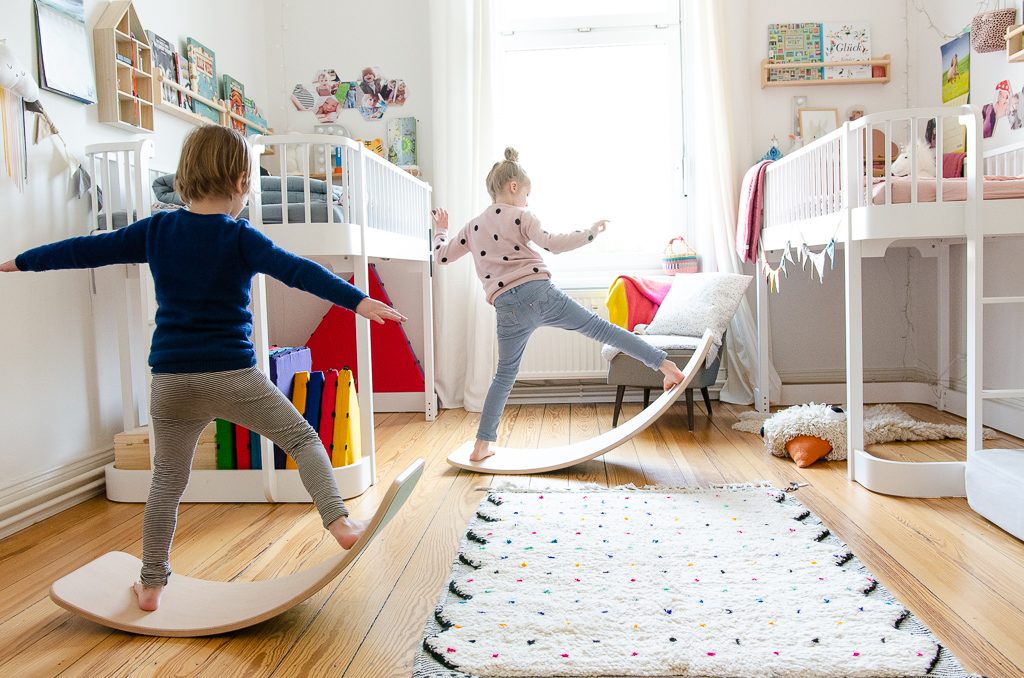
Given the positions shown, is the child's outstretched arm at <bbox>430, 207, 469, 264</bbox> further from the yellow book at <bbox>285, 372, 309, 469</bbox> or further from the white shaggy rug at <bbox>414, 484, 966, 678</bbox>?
the white shaggy rug at <bbox>414, 484, 966, 678</bbox>

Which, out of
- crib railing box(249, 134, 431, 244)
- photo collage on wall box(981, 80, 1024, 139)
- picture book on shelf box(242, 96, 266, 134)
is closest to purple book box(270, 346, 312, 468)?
crib railing box(249, 134, 431, 244)

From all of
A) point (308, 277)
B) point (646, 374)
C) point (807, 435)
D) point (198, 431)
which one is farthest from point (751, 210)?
point (198, 431)

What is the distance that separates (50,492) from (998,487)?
2594 millimetres

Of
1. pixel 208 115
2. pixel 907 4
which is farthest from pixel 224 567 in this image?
pixel 907 4

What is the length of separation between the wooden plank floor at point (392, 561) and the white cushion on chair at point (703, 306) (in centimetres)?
59

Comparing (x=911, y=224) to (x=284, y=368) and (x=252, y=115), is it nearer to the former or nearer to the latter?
(x=284, y=368)

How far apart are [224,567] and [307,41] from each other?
10.6 feet

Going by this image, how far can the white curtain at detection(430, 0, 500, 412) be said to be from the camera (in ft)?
13.3

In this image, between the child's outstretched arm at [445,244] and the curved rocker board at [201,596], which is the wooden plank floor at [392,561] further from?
the child's outstretched arm at [445,244]

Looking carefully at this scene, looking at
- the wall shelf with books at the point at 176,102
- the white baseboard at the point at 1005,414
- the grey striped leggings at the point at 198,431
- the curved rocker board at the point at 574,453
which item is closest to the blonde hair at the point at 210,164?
the grey striped leggings at the point at 198,431

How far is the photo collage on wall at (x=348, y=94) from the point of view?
4215 mm

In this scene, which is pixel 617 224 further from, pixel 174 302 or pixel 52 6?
pixel 174 302

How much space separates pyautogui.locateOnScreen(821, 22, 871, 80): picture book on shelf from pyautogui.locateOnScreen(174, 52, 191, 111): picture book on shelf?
119 inches

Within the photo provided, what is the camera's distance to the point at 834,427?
279cm
